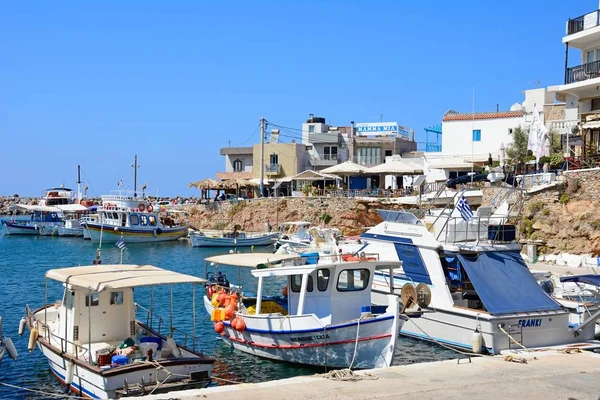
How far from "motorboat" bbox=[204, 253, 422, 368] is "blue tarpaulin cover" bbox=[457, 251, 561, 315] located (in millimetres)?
2460

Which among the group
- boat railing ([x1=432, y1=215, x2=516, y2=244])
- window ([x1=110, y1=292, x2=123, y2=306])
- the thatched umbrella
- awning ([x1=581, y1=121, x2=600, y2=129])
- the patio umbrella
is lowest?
window ([x1=110, y1=292, x2=123, y2=306])

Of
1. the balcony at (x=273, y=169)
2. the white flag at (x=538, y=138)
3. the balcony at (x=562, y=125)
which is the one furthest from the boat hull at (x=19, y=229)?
the white flag at (x=538, y=138)

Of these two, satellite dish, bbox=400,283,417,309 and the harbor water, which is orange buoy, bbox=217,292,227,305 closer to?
the harbor water

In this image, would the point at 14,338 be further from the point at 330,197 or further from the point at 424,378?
the point at 330,197

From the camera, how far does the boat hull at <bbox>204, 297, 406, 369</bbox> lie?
16.9m

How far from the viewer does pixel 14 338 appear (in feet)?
73.0

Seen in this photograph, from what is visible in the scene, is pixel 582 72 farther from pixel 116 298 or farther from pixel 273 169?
pixel 273 169

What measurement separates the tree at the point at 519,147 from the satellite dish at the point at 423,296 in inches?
1108

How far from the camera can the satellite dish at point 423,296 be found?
1994 centimetres

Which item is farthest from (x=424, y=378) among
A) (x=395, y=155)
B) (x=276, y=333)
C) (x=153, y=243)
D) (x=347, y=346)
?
(x=395, y=155)

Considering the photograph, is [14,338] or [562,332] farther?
[14,338]

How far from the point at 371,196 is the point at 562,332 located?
3861 cm

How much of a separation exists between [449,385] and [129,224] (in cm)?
4955

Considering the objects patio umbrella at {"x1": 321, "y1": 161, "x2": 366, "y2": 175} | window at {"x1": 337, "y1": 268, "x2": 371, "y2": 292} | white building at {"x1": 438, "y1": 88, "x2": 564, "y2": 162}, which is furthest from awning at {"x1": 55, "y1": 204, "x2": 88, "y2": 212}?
window at {"x1": 337, "y1": 268, "x2": 371, "y2": 292}
